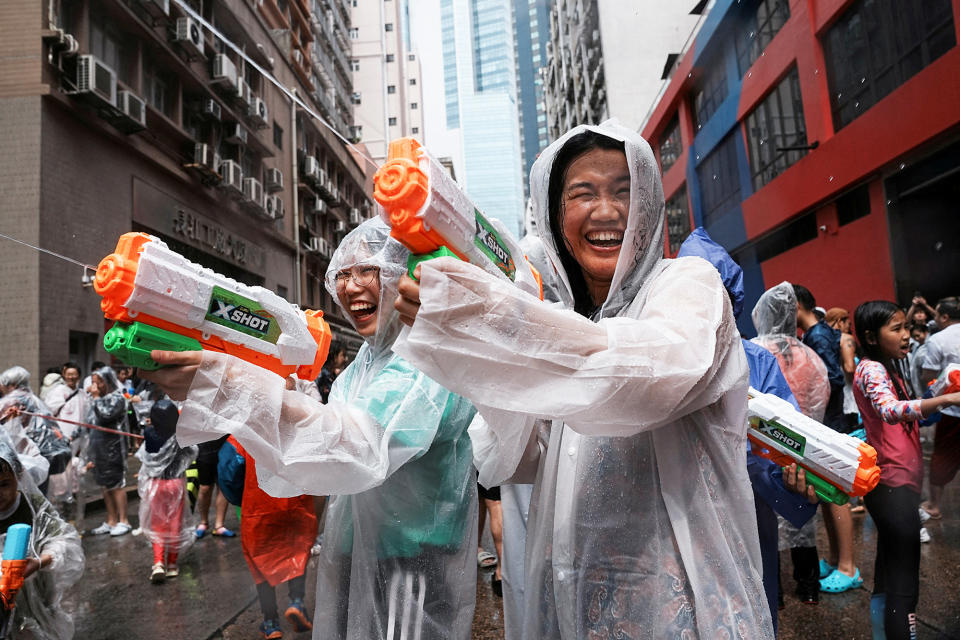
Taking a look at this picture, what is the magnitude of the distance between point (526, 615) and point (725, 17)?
1437 centimetres

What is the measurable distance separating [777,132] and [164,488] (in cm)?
1080

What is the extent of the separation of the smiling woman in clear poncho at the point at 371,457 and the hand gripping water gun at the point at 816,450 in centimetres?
84

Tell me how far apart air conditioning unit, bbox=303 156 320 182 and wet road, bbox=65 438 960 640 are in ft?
44.2

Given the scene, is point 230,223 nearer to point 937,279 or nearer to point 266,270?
point 266,270

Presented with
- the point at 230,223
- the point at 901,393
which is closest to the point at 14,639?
the point at 901,393

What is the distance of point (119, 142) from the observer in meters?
9.52

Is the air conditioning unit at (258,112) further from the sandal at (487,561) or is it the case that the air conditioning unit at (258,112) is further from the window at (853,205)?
the sandal at (487,561)

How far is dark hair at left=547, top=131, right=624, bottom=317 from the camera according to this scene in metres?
1.36

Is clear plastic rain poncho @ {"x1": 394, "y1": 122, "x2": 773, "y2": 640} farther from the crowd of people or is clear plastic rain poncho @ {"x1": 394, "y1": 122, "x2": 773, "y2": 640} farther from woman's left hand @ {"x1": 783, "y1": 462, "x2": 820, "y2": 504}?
woman's left hand @ {"x1": 783, "y1": 462, "x2": 820, "y2": 504}

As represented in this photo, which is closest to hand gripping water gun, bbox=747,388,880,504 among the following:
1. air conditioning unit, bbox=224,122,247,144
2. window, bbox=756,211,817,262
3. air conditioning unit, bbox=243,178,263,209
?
window, bbox=756,211,817,262

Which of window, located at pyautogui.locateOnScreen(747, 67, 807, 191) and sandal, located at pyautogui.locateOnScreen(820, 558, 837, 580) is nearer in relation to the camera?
sandal, located at pyautogui.locateOnScreen(820, 558, 837, 580)

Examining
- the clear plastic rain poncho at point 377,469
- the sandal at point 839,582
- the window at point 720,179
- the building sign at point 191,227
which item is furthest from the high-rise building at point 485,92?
the clear plastic rain poncho at point 377,469

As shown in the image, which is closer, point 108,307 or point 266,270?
point 108,307

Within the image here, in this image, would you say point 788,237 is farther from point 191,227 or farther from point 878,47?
point 191,227
